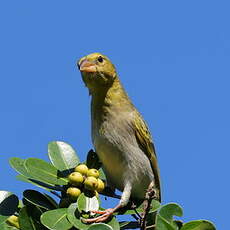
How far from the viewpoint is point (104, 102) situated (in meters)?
5.48

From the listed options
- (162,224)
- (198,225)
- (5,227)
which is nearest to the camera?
(162,224)

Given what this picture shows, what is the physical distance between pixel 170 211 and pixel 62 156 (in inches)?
57.5

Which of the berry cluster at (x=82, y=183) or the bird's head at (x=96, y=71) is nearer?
the berry cluster at (x=82, y=183)

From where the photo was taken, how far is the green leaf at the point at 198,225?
361 cm

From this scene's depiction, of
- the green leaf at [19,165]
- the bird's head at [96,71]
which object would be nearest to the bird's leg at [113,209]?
the green leaf at [19,165]

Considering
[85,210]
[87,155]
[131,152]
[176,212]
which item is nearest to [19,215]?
[85,210]

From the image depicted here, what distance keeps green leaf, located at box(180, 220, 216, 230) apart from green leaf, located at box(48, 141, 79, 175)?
137 centimetres

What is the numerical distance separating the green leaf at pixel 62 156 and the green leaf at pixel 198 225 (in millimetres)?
1369

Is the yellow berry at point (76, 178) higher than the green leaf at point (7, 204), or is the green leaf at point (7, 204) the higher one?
the yellow berry at point (76, 178)

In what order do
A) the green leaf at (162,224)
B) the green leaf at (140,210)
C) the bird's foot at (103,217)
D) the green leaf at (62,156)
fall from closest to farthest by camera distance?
the green leaf at (162,224), the bird's foot at (103,217), the green leaf at (140,210), the green leaf at (62,156)

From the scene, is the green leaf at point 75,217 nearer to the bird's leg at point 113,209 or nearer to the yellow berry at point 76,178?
the bird's leg at point 113,209

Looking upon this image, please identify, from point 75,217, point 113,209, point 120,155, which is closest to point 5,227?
point 75,217

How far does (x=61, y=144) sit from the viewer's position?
4902 mm

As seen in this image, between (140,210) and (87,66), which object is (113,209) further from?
(87,66)
